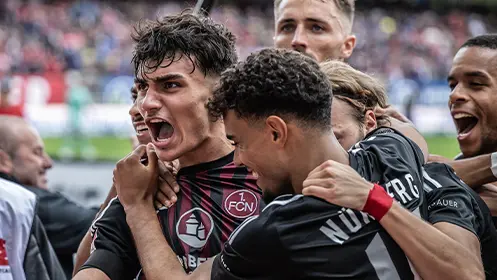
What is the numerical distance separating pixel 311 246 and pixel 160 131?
0.98m

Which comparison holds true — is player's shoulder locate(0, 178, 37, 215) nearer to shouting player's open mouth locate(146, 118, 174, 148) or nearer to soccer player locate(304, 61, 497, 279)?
shouting player's open mouth locate(146, 118, 174, 148)

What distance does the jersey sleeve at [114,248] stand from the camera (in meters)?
→ 3.03

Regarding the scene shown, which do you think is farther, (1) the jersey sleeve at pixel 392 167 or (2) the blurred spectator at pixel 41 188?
(2) the blurred spectator at pixel 41 188

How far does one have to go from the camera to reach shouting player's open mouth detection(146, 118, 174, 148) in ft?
10.6

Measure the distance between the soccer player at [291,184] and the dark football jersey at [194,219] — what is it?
179mm

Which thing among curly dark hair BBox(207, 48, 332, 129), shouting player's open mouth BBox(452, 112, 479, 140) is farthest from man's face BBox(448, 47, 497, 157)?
curly dark hair BBox(207, 48, 332, 129)

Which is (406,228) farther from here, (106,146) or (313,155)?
(106,146)

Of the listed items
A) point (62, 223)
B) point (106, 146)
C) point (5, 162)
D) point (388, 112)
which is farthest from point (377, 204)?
point (106, 146)

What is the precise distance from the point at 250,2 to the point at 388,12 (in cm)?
473

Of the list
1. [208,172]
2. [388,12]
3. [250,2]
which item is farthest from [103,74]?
[208,172]

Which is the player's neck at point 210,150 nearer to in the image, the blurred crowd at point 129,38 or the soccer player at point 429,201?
the soccer player at point 429,201

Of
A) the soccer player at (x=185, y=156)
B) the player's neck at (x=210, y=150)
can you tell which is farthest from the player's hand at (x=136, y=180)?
the player's neck at (x=210, y=150)

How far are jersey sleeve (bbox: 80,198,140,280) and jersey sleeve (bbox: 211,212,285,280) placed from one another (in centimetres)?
52

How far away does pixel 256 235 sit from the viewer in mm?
2623
